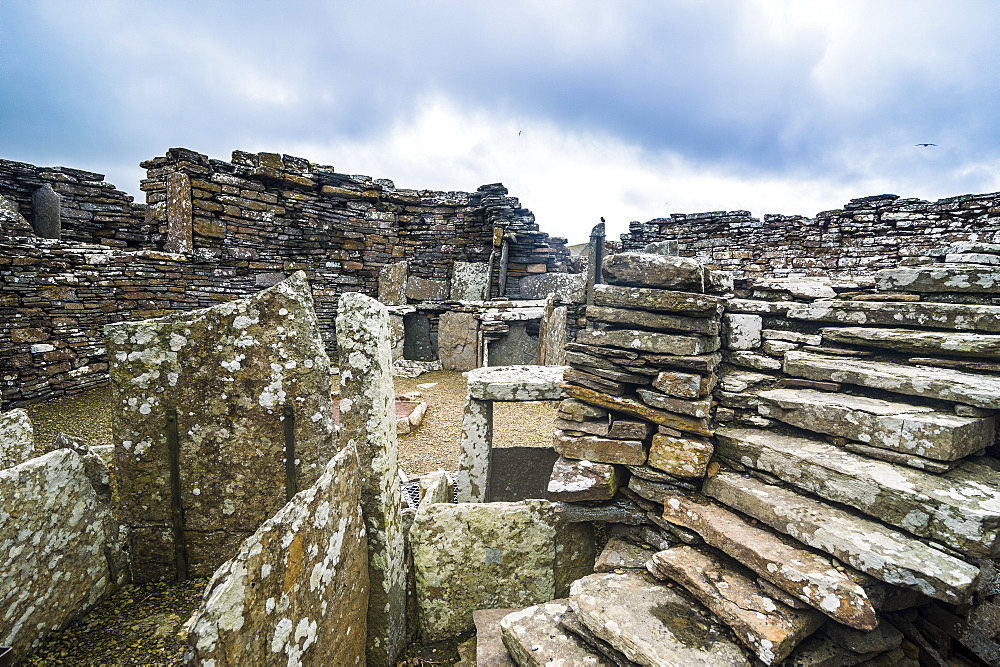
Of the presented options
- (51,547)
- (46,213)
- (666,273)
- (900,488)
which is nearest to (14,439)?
(51,547)

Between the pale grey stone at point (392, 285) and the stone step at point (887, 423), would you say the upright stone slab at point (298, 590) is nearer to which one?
the stone step at point (887, 423)

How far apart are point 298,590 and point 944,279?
4391mm

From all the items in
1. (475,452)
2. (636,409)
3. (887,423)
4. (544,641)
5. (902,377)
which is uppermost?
(902,377)

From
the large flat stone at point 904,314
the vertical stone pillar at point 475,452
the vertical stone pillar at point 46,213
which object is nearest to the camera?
the large flat stone at point 904,314

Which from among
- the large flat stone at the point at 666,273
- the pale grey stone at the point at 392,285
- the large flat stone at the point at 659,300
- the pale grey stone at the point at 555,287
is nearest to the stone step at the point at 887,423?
the large flat stone at the point at 659,300

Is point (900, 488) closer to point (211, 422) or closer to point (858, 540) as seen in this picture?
point (858, 540)

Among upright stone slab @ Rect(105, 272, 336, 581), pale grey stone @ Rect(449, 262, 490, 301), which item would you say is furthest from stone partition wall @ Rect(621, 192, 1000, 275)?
upright stone slab @ Rect(105, 272, 336, 581)

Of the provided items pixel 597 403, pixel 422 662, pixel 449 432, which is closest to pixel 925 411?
pixel 597 403

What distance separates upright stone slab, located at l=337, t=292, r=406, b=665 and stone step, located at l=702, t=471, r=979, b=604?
2079mm

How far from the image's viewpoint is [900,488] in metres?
1.93

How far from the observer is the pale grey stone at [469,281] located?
10.4 meters

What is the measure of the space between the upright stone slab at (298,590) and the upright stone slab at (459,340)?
7.33 meters

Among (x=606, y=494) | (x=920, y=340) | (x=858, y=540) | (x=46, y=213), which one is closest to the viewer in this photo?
(x=858, y=540)

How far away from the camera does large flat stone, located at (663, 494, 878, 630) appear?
5.72 ft
